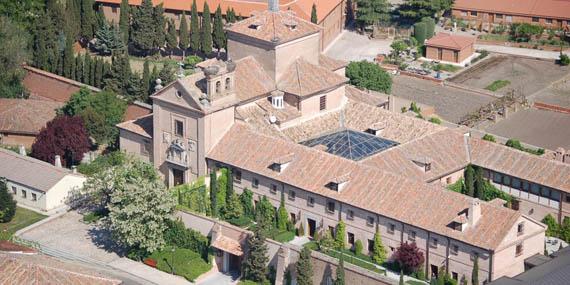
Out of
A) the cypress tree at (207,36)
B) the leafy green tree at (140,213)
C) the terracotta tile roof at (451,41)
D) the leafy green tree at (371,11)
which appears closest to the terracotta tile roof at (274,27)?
the leafy green tree at (140,213)

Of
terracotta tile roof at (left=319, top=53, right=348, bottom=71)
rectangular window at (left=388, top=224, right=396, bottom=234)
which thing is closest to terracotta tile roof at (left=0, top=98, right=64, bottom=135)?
terracotta tile roof at (left=319, top=53, right=348, bottom=71)

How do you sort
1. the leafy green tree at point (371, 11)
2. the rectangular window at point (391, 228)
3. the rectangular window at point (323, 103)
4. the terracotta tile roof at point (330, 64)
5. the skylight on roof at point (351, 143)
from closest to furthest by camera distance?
the rectangular window at point (391, 228) → the skylight on roof at point (351, 143) → the rectangular window at point (323, 103) → the terracotta tile roof at point (330, 64) → the leafy green tree at point (371, 11)

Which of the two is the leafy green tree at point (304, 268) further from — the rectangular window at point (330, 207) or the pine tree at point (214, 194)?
the pine tree at point (214, 194)

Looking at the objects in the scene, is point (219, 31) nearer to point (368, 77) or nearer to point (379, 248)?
point (368, 77)

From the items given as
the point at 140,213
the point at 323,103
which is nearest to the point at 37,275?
the point at 140,213

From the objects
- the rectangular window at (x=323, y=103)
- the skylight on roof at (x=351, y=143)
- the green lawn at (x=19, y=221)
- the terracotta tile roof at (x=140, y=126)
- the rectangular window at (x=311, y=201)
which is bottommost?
the green lawn at (x=19, y=221)

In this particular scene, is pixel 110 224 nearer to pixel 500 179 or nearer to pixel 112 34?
pixel 500 179

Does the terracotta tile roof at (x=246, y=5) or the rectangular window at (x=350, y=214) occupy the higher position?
the terracotta tile roof at (x=246, y=5)

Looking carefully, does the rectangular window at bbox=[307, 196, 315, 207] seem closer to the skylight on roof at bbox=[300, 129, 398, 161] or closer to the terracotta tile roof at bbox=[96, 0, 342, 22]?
the skylight on roof at bbox=[300, 129, 398, 161]
